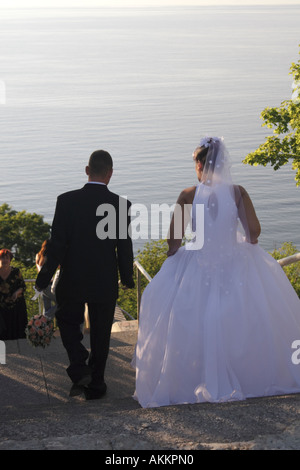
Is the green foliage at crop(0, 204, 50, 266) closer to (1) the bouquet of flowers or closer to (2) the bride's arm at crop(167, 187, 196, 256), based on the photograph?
(1) the bouquet of flowers

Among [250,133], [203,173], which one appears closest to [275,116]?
[203,173]

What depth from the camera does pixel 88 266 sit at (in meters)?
5.45

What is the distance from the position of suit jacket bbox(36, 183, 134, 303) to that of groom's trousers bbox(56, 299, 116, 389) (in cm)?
8

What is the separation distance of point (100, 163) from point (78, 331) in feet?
4.24

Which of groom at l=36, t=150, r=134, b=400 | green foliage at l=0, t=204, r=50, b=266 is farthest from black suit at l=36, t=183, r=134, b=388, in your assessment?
green foliage at l=0, t=204, r=50, b=266

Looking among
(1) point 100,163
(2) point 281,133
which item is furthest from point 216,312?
(2) point 281,133

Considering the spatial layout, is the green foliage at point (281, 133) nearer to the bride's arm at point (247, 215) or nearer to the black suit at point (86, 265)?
the bride's arm at point (247, 215)

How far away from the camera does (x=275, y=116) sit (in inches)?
1052

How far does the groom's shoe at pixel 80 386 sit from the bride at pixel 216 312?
1.26 feet

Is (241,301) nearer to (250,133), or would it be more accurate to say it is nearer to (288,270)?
(288,270)

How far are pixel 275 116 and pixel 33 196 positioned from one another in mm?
99976

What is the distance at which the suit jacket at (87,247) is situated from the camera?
539 cm

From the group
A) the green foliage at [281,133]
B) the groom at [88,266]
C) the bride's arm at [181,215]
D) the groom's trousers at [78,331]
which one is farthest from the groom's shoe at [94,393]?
the green foliage at [281,133]

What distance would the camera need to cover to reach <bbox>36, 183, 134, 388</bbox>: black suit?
17.7 ft
